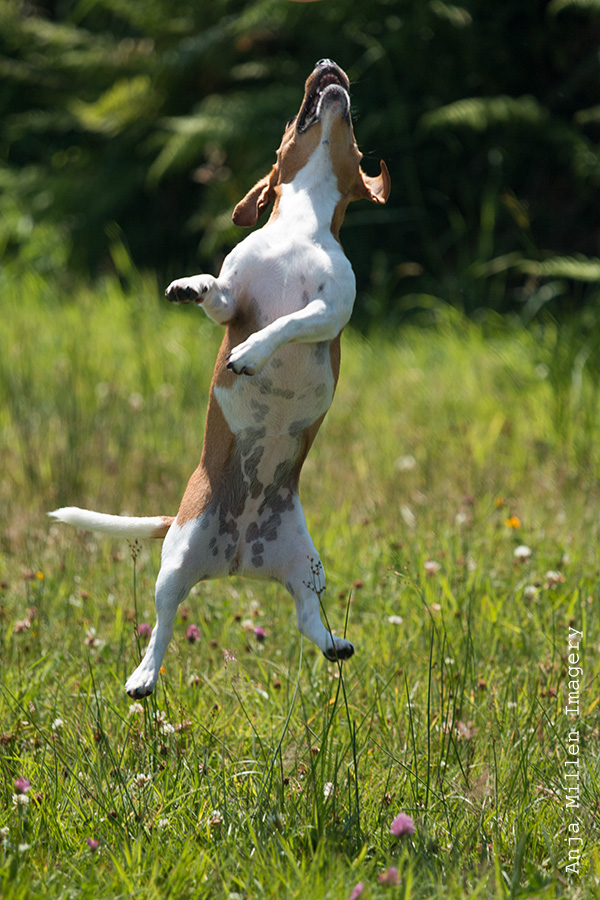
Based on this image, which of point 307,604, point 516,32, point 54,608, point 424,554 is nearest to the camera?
point 307,604

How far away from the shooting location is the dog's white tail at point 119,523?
7.29ft

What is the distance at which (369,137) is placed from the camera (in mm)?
6855

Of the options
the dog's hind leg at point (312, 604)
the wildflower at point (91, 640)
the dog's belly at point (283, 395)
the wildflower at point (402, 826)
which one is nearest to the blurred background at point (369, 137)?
the wildflower at point (91, 640)

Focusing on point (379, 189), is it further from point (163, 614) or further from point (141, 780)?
point (141, 780)

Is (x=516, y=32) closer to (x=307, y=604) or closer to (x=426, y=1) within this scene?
(x=426, y=1)

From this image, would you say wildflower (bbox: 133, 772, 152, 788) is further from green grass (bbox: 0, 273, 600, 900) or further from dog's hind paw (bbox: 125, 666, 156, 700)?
dog's hind paw (bbox: 125, 666, 156, 700)

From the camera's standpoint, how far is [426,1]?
21.4 feet

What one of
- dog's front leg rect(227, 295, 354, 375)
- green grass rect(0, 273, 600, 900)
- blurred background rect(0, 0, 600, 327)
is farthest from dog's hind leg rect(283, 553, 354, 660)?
blurred background rect(0, 0, 600, 327)

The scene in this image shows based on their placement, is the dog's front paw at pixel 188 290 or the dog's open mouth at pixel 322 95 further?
the dog's open mouth at pixel 322 95

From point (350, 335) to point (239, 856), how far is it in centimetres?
495

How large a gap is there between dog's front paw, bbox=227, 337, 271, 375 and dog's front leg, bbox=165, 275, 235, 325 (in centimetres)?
16

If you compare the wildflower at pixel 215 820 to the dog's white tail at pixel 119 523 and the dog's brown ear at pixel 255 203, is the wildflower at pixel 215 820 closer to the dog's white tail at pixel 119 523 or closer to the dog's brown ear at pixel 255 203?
the dog's white tail at pixel 119 523

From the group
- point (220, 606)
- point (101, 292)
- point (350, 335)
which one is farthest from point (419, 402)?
point (101, 292)

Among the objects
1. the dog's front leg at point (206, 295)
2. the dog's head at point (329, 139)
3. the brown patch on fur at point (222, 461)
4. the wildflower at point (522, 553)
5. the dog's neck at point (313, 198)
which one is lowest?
the wildflower at point (522, 553)
